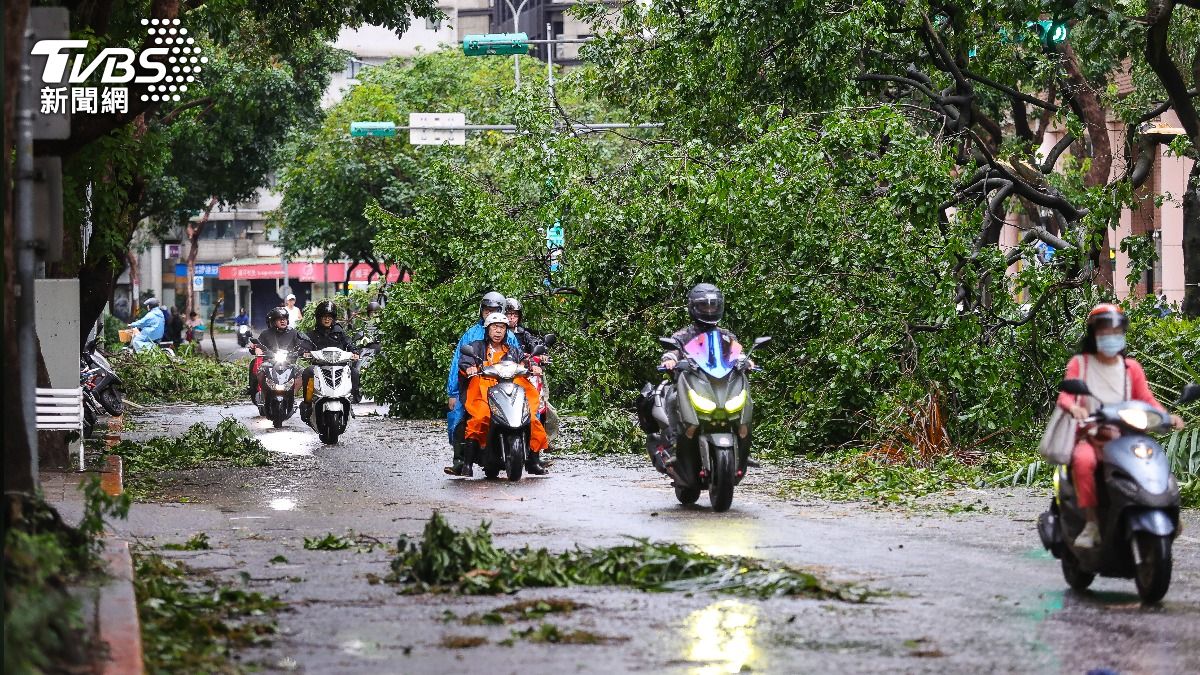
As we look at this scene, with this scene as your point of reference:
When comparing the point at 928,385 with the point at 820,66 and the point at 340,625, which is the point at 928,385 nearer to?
the point at 820,66

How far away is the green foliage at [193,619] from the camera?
23.7 ft

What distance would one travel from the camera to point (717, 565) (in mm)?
9898

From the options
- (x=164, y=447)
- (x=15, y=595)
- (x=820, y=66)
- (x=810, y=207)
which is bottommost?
(x=164, y=447)

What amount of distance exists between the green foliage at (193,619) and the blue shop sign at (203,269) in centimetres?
8549

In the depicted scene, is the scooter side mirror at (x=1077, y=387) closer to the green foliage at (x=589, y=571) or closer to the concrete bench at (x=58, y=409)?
the green foliage at (x=589, y=571)

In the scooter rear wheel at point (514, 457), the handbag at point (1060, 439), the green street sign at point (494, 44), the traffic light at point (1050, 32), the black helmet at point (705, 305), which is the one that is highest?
the green street sign at point (494, 44)

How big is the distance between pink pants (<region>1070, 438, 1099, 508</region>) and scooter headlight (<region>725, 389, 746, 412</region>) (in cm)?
461

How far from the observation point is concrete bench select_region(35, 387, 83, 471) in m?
15.8

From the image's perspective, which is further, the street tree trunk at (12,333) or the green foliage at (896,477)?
the green foliage at (896,477)

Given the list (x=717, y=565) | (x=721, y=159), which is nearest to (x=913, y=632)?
(x=717, y=565)

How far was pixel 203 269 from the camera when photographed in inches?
3723

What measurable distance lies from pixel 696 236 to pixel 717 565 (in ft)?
35.7

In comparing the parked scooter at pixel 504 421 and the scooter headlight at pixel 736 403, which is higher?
the scooter headlight at pixel 736 403

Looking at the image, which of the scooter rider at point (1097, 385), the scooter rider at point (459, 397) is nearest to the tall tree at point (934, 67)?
the scooter rider at point (459, 397)
